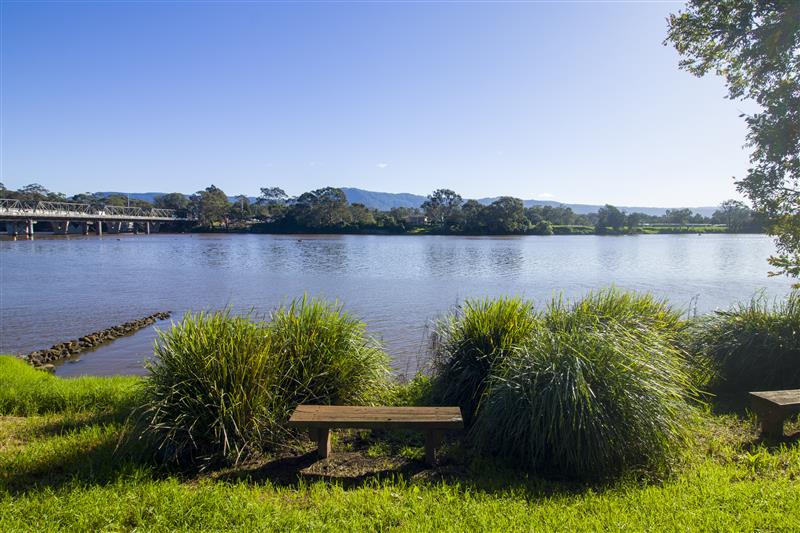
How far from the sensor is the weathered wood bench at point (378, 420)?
14.3 ft

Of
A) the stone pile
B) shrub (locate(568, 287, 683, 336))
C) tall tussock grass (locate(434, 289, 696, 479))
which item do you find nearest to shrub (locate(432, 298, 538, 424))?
tall tussock grass (locate(434, 289, 696, 479))

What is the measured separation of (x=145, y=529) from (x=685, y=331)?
7.32 metres

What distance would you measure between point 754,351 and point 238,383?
6.61m

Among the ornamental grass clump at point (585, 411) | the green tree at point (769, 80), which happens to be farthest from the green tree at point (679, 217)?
the ornamental grass clump at point (585, 411)

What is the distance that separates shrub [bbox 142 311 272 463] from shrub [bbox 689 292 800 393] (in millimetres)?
5946

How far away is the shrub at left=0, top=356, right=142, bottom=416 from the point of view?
6.27m

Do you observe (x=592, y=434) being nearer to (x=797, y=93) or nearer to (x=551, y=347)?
(x=551, y=347)

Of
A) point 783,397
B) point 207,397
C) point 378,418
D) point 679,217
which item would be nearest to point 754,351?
point 783,397

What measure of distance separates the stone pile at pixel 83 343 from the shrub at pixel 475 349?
33.2 feet

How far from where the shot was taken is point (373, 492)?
3797 millimetres

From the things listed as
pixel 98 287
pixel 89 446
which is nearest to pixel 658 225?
pixel 98 287

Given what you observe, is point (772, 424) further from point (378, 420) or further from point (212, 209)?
point (212, 209)

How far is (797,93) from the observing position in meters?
6.55

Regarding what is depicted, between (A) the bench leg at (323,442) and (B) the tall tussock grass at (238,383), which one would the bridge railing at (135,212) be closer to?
(B) the tall tussock grass at (238,383)
